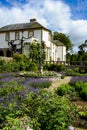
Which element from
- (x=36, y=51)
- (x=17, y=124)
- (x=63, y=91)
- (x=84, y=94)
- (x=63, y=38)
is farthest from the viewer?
(x=63, y=38)

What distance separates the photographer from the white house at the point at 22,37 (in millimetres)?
46031

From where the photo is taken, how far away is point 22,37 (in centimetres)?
4669

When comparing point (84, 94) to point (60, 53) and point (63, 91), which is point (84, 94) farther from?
point (60, 53)

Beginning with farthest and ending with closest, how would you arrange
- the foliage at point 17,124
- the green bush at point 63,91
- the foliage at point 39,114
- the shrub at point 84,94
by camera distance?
1. the green bush at point 63,91
2. the shrub at point 84,94
3. the foliage at point 39,114
4. the foliage at point 17,124

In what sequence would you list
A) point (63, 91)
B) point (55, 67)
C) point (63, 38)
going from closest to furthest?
point (63, 91) < point (55, 67) < point (63, 38)

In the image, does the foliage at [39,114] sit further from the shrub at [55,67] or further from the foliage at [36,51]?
the foliage at [36,51]

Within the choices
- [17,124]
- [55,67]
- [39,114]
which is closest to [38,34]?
[55,67]

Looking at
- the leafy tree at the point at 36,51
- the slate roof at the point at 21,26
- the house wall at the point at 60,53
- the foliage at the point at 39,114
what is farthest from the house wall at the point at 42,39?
the foliage at the point at 39,114

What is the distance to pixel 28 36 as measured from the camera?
46656 mm

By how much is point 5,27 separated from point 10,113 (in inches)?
1802

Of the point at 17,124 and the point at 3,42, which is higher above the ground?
the point at 3,42

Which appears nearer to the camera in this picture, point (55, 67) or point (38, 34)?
point (55, 67)

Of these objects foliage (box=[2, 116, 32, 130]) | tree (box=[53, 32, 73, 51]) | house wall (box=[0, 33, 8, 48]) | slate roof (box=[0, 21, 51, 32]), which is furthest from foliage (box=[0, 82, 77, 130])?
tree (box=[53, 32, 73, 51])

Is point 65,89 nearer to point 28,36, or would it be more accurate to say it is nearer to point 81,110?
point 81,110
